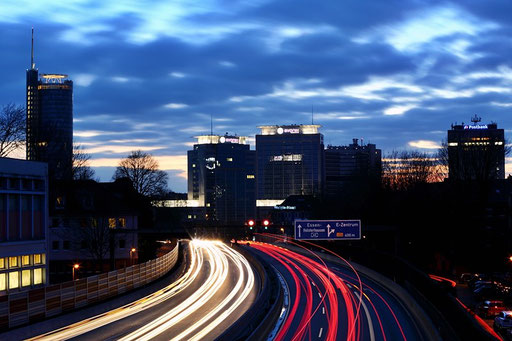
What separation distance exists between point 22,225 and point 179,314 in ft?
45.1

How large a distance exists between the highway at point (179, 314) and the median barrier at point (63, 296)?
138 cm

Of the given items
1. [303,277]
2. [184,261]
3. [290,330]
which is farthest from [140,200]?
[290,330]

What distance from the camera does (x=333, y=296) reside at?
6066 cm

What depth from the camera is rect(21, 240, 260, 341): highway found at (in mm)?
37375

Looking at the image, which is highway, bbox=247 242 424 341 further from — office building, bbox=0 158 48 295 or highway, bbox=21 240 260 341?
office building, bbox=0 158 48 295

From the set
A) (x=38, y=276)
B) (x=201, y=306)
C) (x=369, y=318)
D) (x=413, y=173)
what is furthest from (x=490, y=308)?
(x=413, y=173)

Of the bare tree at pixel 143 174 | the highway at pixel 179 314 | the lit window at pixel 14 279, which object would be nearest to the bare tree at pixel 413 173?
the bare tree at pixel 143 174

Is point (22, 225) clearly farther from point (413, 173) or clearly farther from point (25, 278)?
point (413, 173)

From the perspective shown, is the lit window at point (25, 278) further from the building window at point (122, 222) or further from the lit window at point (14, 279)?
the building window at point (122, 222)

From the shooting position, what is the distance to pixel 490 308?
5400cm

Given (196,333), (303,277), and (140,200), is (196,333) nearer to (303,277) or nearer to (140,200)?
(303,277)

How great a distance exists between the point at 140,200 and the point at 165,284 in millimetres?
45750

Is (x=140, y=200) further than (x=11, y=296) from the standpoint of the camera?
Yes

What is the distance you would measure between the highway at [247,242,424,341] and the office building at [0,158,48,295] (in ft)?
59.5
